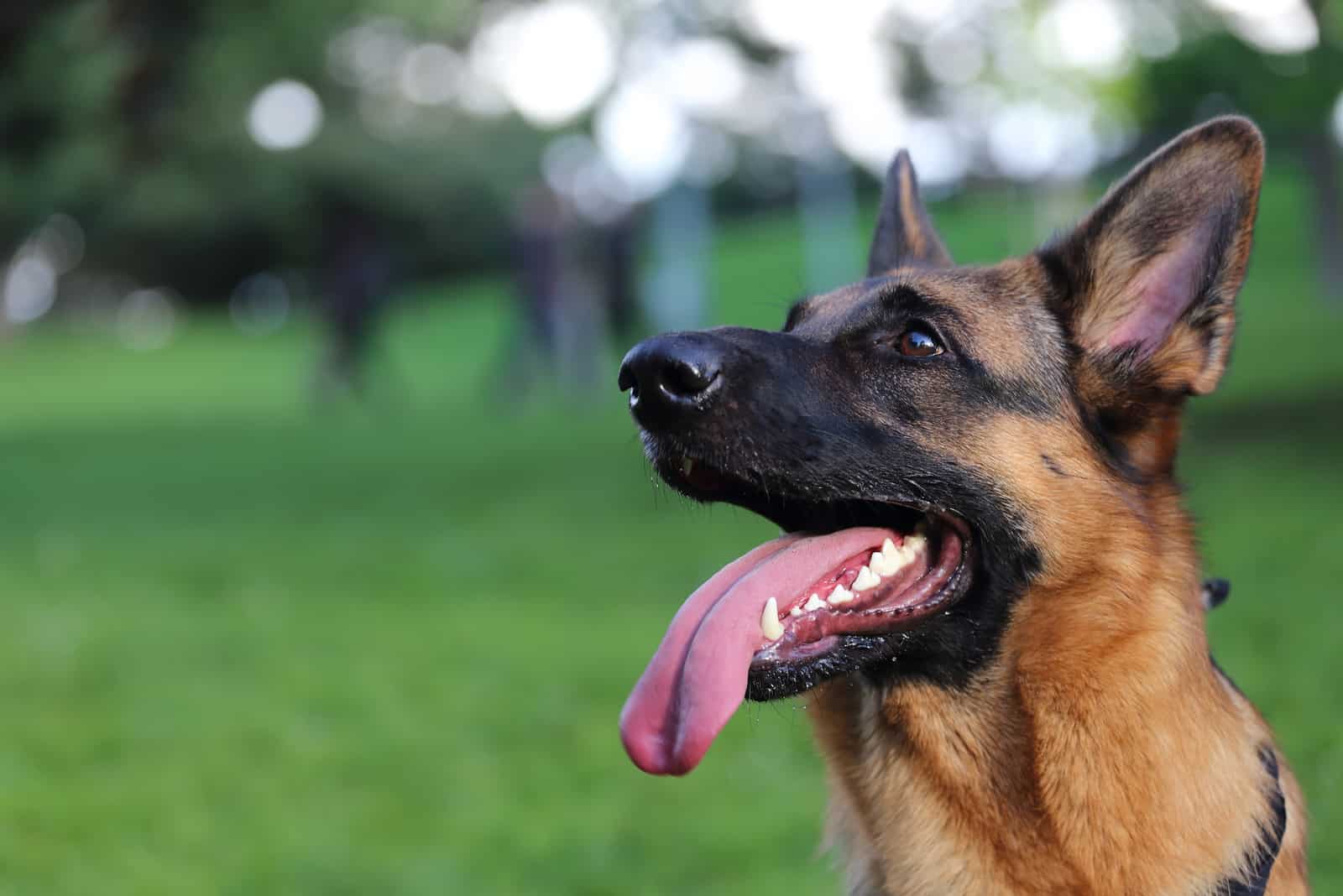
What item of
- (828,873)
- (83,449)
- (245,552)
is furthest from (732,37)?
(828,873)

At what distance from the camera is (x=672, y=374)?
263cm

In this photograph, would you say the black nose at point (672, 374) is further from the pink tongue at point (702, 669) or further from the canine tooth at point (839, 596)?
the canine tooth at point (839, 596)

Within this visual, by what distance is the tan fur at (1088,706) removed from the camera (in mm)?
2537

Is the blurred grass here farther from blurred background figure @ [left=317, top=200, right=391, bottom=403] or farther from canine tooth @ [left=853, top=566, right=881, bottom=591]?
blurred background figure @ [left=317, top=200, right=391, bottom=403]

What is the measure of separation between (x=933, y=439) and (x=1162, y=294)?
64cm

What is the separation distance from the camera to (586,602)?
7.71 metres

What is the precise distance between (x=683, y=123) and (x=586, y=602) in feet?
113

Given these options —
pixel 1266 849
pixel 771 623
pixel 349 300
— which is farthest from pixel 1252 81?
pixel 349 300

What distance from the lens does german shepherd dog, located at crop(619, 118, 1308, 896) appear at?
2.55m

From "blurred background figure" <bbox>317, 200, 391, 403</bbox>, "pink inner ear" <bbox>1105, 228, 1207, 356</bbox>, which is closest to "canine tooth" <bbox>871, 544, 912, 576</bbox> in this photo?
"pink inner ear" <bbox>1105, 228, 1207, 356</bbox>

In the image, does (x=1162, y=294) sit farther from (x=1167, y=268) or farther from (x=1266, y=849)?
(x=1266, y=849)

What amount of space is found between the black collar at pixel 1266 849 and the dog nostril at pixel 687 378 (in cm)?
143

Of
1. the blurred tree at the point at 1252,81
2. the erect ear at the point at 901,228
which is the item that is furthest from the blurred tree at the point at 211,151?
the erect ear at the point at 901,228

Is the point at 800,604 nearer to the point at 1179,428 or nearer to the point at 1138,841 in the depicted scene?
the point at 1138,841
